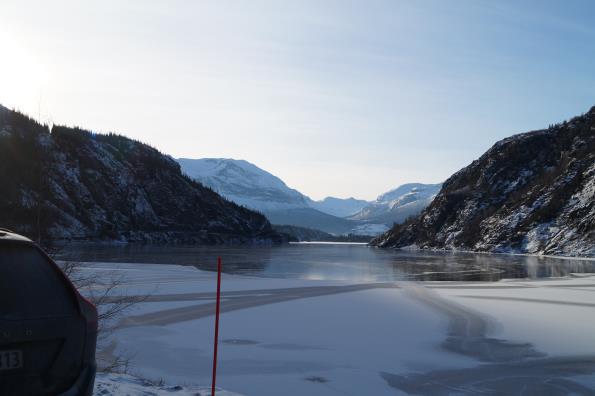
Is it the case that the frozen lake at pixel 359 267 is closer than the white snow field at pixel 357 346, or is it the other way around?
the white snow field at pixel 357 346

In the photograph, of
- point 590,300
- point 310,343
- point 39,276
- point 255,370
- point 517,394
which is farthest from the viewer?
point 590,300

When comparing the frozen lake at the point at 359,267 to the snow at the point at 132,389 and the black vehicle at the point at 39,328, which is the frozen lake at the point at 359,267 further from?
the black vehicle at the point at 39,328

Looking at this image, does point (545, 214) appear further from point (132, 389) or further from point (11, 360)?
point (11, 360)

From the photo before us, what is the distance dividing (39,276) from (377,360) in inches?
Answer: 425

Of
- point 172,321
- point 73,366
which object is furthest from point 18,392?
point 172,321

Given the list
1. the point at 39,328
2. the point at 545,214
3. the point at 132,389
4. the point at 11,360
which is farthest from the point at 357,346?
the point at 545,214

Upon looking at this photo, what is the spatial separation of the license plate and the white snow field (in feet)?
12.0

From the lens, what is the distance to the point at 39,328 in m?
4.58

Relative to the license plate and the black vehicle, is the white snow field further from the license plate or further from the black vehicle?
the license plate

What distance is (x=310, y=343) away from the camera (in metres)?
16.0

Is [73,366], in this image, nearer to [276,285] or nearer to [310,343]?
[310,343]

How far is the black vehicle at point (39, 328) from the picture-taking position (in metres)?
4.43

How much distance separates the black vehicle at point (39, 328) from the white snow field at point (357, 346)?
128 inches

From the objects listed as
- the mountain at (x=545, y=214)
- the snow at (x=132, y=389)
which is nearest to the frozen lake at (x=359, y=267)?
the snow at (x=132, y=389)
